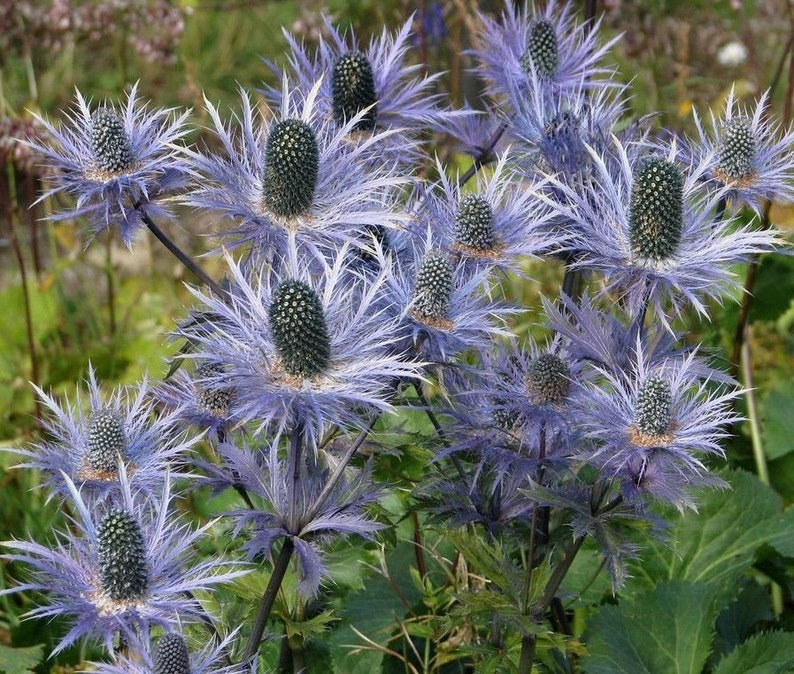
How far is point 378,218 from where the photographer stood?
4.83ft

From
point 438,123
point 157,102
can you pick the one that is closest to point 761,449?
point 438,123

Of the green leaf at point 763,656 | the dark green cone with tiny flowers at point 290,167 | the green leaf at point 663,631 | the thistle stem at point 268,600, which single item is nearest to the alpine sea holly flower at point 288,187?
the dark green cone with tiny flowers at point 290,167

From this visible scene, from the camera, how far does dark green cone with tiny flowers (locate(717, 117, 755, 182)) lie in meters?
1.68

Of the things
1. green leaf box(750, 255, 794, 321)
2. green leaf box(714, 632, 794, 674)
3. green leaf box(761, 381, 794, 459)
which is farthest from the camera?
green leaf box(750, 255, 794, 321)

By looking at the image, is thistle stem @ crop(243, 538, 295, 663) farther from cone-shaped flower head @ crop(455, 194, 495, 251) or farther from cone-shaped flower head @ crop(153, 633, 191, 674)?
cone-shaped flower head @ crop(455, 194, 495, 251)

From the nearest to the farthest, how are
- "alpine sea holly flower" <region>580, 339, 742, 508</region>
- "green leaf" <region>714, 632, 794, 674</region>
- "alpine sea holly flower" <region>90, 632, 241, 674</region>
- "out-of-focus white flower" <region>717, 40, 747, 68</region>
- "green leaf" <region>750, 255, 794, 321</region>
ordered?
"alpine sea holly flower" <region>90, 632, 241, 674</region>
"alpine sea holly flower" <region>580, 339, 742, 508</region>
"green leaf" <region>714, 632, 794, 674</region>
"green leaf" <region>750, 255, 794, 321</region>
"out-of-focus white flower" <region>717, 40, 747, 68</region>

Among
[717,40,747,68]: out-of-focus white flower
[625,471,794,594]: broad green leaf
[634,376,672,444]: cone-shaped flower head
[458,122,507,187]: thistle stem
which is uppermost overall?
[717,40,747,68]: out-of-focus white flower

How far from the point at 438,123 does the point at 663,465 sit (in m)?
0.78

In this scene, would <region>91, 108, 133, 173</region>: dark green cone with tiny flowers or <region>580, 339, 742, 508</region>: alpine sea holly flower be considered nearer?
<region>580, 339, 742, 508</region>: alpine sea holly flower

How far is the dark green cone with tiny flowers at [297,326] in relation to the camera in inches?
52.9

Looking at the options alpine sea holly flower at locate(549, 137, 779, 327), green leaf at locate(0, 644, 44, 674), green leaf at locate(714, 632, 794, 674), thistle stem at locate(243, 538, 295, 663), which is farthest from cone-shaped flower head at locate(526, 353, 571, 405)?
green leaf at locate(0, 644, 44, 674)

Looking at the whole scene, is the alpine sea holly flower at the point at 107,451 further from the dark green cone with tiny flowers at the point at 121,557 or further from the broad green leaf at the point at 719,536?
the broad green leaf at the point at 719,536

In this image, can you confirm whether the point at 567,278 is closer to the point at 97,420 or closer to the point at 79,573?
the point at 97,420

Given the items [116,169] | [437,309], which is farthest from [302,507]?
[116,169]
